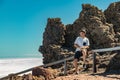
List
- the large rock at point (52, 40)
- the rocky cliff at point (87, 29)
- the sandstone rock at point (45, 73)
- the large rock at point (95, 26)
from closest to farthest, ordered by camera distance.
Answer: the sandstone rock at point (45, 73) < the large rock at point (95, 26) < the rocky cliff at point (87, 29) < the large rock at point (52, 40)

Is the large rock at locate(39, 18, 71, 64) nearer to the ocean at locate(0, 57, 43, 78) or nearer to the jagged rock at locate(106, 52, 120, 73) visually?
the jagged rock at locate(106, 52, 120, 73)

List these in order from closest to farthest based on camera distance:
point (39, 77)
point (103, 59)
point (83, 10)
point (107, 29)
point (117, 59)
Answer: point (39, 77) → point (117, 59) → point (103, 59) → point (107, 29) → point (83, 10)

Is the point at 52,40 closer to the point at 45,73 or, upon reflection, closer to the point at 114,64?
the point at 114,64

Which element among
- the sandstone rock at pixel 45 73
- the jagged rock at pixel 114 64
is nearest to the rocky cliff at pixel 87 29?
the jagged rock at pixel 114 64

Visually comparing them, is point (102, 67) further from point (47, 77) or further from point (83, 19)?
point (83, 19)

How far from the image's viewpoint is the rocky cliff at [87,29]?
952 inches

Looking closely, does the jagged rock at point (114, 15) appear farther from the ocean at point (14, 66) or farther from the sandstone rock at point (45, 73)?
the ocean at point (14, 66)

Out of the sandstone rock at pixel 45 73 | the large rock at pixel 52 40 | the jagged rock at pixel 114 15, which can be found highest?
the jagged rock at pixel 114 15

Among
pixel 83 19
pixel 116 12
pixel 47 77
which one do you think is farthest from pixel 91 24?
pixel 47 77

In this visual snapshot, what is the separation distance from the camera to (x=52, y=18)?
27.4m

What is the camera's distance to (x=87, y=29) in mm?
25141

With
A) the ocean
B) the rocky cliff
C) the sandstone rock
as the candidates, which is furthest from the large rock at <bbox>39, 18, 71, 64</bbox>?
the ocean

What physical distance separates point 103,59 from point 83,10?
8.04 meters

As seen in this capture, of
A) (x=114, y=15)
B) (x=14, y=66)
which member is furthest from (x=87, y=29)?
(x=14, y=66)
